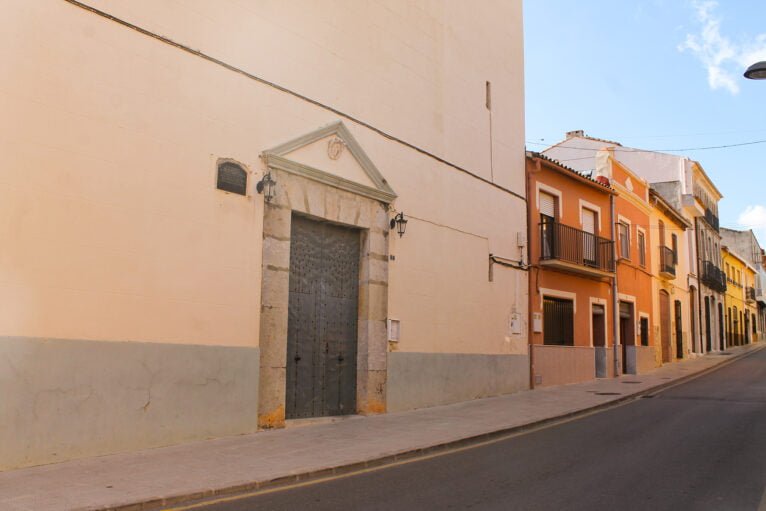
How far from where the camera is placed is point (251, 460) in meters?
6.99

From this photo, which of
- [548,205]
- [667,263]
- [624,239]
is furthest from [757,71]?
[667,263]

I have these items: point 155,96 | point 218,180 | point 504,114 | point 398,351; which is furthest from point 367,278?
point 504,114

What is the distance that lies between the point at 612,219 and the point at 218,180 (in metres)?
15.0

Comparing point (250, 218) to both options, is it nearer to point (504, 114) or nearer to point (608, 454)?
point (608, 454)

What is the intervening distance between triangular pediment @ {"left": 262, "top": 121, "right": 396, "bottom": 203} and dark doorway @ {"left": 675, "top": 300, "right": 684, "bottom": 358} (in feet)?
66.2

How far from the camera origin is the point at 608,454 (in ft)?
24.3

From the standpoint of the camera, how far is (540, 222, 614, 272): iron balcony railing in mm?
16625

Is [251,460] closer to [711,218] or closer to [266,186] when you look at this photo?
[266,186]

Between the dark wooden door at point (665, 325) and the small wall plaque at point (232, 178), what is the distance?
20.8 m

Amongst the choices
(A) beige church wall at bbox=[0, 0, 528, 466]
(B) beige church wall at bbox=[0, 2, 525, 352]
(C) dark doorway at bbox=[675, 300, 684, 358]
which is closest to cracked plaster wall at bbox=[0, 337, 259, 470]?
(A) beige church wall at bbox=[0, 0, 528, 466]

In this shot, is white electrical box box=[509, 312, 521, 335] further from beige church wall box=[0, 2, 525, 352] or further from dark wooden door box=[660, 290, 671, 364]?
dark wooden door box=[660, 290, 671, 364]

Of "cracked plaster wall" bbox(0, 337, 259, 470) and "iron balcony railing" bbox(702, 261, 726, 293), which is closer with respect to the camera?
"cracked plaster wall" bbox(0, 337, 259, 470)

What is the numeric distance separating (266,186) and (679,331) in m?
23.6

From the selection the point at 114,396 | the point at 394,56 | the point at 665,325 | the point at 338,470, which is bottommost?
the point at 338,470
